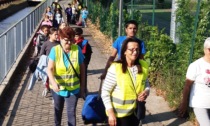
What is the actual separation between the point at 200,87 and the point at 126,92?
930 millimetres

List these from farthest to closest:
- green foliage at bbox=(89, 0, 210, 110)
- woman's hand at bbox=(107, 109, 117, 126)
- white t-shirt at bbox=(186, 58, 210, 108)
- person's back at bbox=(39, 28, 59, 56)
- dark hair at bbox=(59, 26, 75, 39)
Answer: person's back at bbox=(39, 28, 59, 56) < green foliage at bbox=(89, 0, 210, 110) < dark hair at bbox=(59, 26, 75, 39) < white t-shirt at bbox=(186, 58, 210, 108) < woman's hand at bbox=(107, 109, 117, 126)

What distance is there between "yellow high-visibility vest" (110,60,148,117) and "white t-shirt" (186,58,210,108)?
0.58 meters

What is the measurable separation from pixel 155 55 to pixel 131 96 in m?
5.13

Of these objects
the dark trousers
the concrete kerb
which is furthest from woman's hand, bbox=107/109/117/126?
the concrete kerb

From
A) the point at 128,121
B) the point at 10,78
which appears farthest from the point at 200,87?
the point at 10,78

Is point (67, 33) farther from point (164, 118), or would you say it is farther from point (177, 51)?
point (177, 51)

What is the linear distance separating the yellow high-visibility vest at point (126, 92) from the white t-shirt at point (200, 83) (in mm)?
584

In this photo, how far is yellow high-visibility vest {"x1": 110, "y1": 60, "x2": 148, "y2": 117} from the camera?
4320 mm

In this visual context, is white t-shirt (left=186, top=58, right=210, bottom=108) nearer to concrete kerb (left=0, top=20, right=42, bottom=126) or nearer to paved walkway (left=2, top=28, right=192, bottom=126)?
paved walkway (left=2, top=28, right=192, bottom=126)

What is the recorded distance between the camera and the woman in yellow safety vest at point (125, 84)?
432cm

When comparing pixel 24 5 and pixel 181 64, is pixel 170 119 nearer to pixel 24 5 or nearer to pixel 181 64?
pixel 181 64

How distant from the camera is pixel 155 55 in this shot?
9.43 m

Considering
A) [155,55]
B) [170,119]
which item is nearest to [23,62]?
[155,55]

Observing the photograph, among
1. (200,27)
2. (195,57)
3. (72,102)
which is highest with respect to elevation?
(200,27)
